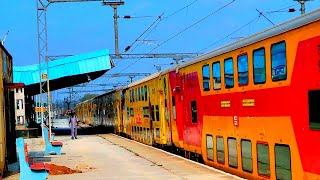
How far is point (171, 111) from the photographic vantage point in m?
18.8

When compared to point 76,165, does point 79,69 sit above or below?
above

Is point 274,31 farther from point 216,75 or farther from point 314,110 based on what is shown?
point 216,75

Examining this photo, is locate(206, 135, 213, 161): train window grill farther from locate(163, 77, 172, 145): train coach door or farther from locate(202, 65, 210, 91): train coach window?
locate(163, 77, 172, 145): train coach door

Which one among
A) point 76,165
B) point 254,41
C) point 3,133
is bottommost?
point 76,165

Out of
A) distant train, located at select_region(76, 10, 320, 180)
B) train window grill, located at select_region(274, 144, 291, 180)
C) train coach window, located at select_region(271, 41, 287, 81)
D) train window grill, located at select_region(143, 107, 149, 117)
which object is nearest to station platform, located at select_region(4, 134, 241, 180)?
distant train, located at select_region(76, 10, 320, 180)

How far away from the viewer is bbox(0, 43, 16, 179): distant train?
14500mm

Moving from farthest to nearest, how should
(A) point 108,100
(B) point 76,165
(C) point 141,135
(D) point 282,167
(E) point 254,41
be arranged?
(A) point 108,100
(C) point 141,135
(B) point 76,165
(E) point 254,41
(D) point 282,167

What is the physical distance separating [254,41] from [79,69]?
2417 cm

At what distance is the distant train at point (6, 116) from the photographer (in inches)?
571

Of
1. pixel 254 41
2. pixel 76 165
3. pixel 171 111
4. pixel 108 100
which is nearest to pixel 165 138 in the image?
pixel 171 111

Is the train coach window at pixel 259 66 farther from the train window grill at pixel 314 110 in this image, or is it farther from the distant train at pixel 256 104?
the train window grill at pixel 314 110

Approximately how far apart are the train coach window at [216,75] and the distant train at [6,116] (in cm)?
573

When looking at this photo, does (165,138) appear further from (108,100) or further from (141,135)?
(108,100)

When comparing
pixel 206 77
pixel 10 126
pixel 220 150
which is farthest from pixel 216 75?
pixel 10 126
